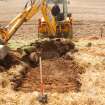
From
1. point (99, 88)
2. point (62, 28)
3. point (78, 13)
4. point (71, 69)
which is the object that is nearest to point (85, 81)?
point (99, 88)

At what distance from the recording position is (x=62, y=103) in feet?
39.0

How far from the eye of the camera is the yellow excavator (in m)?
15.6

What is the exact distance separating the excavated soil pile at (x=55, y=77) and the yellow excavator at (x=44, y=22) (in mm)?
1487

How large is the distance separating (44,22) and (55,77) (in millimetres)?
5317

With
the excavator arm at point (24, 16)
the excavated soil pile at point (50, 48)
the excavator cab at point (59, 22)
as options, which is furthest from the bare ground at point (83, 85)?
the excavator arm at point (24, 16)

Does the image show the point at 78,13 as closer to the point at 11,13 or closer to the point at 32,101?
the point at 11,13

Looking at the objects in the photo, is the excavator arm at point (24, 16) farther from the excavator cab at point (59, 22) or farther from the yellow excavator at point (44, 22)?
the excavator cab at point (59, 22)

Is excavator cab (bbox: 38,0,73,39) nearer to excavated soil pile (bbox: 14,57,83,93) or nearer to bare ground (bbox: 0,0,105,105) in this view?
bare ground (bbox: 0,0,105,105)

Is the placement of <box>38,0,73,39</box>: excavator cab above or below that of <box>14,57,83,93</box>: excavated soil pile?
above

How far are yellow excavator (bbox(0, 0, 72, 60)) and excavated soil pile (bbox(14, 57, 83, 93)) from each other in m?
1.49

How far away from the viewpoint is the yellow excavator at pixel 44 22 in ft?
51.2

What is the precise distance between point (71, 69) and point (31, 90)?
2.86 meters

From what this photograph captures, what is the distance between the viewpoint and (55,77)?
47.4 ft

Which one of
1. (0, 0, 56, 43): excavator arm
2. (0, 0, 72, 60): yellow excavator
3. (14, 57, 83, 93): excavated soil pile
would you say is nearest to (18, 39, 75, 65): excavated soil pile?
(14, 57, 83, 93): excavated soil pile
